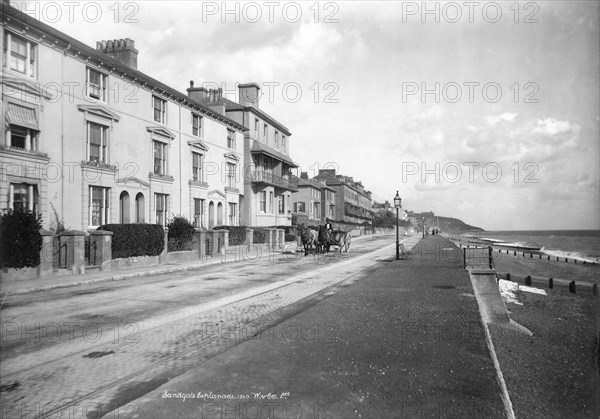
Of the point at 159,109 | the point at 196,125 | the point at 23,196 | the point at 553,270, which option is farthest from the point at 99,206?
the point at 553,270

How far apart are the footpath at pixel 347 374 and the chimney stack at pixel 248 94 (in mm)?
34041

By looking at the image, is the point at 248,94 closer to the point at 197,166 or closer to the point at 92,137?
the point at 197,166

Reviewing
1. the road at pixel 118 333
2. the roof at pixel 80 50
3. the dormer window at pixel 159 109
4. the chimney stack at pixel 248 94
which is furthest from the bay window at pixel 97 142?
the chimney stack at pixel 248 94

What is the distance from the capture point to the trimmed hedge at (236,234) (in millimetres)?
29547

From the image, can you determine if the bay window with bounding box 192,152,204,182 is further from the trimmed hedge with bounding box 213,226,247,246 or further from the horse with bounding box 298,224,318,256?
the horse with bounding box 298,224,318,256

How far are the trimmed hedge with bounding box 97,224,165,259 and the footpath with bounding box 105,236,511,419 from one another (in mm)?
12509

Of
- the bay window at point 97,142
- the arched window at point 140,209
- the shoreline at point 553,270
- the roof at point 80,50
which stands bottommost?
the shoreline at point 553,270

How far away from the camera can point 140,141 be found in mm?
23359

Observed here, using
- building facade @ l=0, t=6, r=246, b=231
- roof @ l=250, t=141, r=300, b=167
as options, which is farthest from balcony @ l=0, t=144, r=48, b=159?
roof @ l=250, t=141, r=300, b=167

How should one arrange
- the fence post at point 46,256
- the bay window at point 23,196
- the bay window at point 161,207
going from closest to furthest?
the fence post at point 46,256
the bay window at point 23,196
the bay window at point 161,207

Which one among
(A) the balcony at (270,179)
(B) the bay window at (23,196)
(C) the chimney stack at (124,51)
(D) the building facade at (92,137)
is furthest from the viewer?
(A) the balcony at (270,179)

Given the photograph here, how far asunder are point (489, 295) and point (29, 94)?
19.9 meters

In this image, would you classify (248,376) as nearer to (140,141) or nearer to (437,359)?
(437,359)

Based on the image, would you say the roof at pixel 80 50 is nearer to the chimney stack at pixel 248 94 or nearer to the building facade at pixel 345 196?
the chimney stack at pixel 248 94
